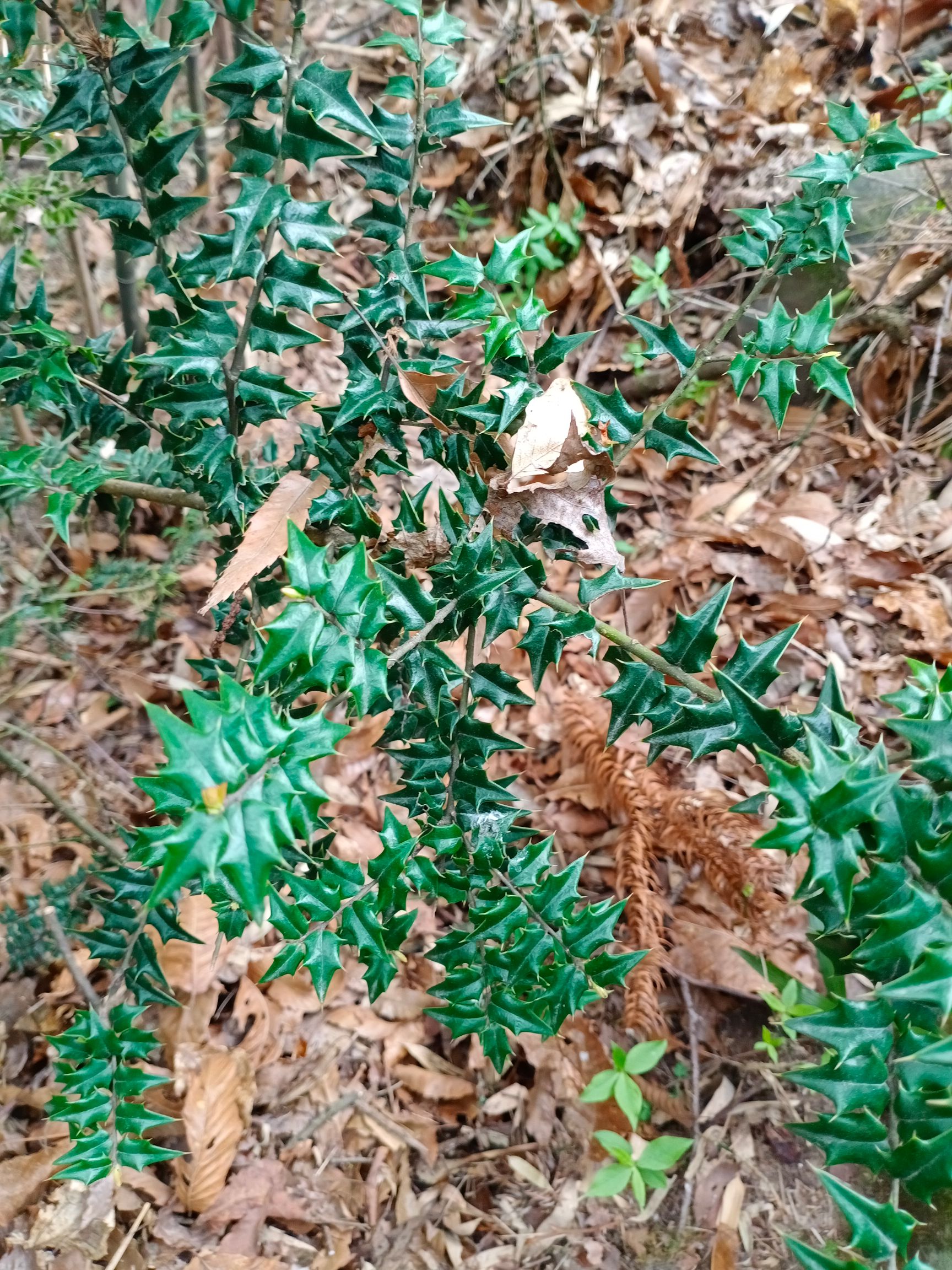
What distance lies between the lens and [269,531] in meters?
1.01

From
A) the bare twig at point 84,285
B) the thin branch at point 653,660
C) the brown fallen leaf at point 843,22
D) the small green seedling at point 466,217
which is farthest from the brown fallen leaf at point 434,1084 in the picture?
the brown fallen leaf at point 843,22

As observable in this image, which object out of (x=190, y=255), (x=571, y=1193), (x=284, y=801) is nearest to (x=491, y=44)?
(x=190, y=255)

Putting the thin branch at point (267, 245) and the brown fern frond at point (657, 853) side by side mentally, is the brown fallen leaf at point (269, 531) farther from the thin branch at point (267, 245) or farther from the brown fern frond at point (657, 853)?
the brown fern frond at point (657, 853)

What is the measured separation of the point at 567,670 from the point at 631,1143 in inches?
43.5

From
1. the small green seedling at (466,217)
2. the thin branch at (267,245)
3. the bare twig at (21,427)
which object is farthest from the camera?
the small green seedling at (466,217)

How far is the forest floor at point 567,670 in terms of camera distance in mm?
1476

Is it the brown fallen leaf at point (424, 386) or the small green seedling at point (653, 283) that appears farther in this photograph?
the small green seedling at point (653, 283)

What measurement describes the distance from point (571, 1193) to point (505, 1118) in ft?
0.59

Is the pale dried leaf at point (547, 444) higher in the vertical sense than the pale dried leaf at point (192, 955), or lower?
higher

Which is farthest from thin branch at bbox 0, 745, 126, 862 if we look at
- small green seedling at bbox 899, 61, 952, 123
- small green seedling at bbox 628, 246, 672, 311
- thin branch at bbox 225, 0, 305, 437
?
small green seedling at bbox 899, 61, 952, 123

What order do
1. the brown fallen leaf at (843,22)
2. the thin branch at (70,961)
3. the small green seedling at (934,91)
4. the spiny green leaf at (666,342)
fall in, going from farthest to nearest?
the brown fallen leaf at (843,22)
the small green seedling at (934,91)
the thin branch at (70,961)
the spiny green leaf at (666,342)

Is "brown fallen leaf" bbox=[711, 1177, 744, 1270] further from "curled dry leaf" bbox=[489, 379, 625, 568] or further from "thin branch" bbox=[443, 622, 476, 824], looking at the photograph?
"curled dry leaf" bbox=[489, 379, 625, 568]

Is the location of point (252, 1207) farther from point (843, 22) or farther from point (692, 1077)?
point (843, 22)

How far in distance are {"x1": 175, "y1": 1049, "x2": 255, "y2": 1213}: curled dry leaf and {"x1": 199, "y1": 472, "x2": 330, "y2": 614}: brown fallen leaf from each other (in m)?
1.06
